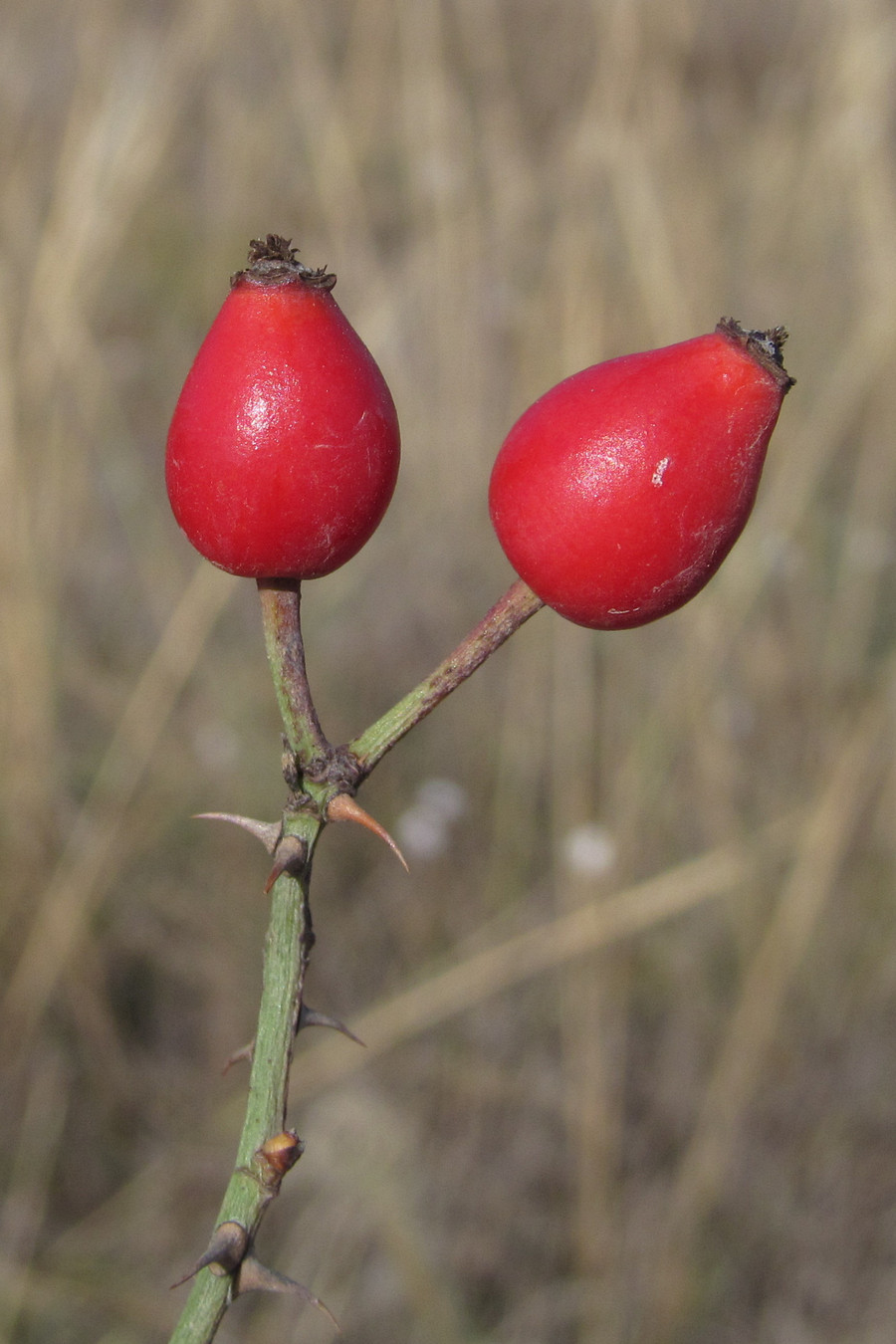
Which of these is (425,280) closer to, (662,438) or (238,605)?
(238,605)

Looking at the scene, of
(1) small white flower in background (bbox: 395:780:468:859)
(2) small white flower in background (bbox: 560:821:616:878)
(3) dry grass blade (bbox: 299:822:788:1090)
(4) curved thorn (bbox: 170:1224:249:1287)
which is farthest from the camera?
(1) small white flower in background (bbox: 395:780:468:859)

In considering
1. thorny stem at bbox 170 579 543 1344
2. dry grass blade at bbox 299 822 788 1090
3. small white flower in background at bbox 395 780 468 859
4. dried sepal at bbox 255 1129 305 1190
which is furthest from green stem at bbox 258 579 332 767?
small white flower in background at bbox 395 780 468 859

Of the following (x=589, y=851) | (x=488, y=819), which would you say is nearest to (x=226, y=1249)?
(x=589, y=851)

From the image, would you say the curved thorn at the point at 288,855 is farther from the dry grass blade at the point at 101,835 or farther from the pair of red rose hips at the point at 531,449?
the dry grass blade at the point at 101,835

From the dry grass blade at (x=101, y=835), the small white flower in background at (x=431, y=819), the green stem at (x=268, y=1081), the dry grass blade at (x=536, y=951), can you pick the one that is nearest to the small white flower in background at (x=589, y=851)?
the dry grass blade at (x=536, y=951)

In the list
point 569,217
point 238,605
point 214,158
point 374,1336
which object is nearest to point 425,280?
point 569,217

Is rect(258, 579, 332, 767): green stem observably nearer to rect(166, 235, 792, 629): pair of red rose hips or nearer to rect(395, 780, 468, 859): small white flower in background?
rect(166, 235, 792, 629): pair of red rose hips
